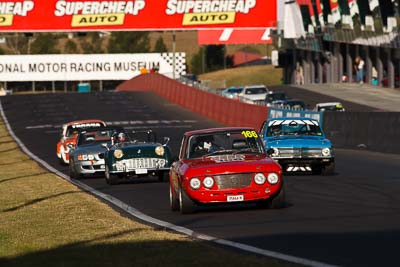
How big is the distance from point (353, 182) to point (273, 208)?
5918 mm

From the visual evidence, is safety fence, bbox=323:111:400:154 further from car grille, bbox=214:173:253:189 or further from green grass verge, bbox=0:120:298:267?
car grille, bbox=214:173:253:189

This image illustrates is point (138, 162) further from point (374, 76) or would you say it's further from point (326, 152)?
point (374, 76)

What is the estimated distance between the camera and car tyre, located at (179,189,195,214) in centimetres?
1669

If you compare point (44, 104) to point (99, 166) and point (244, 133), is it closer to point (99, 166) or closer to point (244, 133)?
point (99, 166)

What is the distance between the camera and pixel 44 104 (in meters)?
74.5

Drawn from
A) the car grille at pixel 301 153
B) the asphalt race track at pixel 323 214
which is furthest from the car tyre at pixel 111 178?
the car grille at pixel 301 153

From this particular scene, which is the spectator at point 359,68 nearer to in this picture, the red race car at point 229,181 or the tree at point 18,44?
the red race car at point 229,181

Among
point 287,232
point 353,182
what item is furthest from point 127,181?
point 287,232

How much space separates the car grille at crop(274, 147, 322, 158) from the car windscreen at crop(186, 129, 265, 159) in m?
6.94

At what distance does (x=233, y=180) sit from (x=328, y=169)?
855 cm

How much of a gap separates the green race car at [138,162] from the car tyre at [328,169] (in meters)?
3.18

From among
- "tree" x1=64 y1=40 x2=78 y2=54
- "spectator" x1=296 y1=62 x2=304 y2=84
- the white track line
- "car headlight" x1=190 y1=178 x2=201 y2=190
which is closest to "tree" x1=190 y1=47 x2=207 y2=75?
"tree" x1=64 y1=40 x2=78 y2=54

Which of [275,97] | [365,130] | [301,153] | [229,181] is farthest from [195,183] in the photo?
[275,97]

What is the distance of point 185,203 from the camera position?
16.7 m
